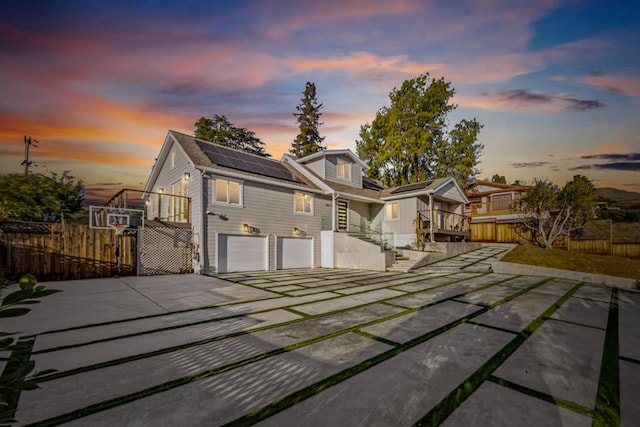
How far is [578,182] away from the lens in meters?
14.8

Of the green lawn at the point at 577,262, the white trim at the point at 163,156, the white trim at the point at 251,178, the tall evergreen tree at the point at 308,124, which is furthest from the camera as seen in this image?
the tall evergreen tree at the point at 308,124

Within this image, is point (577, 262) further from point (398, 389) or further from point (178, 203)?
point (178, 203)

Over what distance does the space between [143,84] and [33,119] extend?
473 cm

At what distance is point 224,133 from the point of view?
3120cm

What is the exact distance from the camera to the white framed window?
1834 cm

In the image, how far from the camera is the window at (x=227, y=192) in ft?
39.9

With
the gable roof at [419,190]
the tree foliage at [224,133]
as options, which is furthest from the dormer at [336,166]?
the tree foliage at [224,133]

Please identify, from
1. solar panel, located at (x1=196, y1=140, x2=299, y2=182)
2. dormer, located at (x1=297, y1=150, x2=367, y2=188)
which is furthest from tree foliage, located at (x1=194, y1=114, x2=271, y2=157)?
solar panel, located at (x1=196, y1=140, x2=299, y2=182)

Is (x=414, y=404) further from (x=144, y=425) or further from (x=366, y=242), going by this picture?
(x=366, y=242)

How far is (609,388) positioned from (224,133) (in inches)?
1327

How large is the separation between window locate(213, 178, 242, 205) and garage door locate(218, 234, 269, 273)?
64.2 inches

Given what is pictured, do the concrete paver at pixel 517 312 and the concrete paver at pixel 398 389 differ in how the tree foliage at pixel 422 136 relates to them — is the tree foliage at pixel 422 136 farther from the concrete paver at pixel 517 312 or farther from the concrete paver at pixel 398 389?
the concrete paver at pixel 398 389

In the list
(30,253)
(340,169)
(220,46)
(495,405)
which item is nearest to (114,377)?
(495,405)

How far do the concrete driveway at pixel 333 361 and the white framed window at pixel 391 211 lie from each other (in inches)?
468
